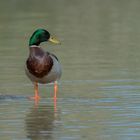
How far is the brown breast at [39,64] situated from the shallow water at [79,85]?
38 cm

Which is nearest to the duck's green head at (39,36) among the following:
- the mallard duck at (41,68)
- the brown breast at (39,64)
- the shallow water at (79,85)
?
the mallard duck at (41,68)

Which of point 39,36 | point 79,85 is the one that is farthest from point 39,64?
point 79,85

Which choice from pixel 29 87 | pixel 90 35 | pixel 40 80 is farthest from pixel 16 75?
pixel 90 35

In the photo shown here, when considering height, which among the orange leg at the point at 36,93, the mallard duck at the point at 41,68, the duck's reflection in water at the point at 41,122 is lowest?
the duck's reflection in water at the point at 41,122

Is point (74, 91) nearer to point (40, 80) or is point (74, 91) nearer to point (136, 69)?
point (40, 80)

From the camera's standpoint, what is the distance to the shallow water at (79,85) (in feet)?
34.7

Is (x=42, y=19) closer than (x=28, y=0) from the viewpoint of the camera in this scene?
Yes

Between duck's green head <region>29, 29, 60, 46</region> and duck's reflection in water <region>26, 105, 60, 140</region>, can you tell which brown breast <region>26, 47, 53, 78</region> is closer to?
duck's green head <region>29, 29, 60, 46</region>

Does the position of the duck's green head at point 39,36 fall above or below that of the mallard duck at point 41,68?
above

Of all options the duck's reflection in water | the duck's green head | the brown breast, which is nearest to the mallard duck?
the brown breast

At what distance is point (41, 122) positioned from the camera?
36.9ft

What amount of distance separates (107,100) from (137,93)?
0.64 metres

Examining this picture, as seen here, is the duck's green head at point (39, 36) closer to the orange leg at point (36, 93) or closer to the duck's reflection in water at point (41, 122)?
the orange leg at point (36, 93)

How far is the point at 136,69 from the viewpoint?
1520cm
